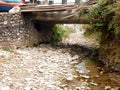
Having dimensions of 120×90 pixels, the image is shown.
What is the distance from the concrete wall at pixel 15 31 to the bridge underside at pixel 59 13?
0.52 m

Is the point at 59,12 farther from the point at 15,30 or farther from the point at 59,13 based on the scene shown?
the point at 15,30

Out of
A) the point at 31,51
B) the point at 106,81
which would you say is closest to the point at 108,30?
the point at 106,81

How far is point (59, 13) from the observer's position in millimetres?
13672

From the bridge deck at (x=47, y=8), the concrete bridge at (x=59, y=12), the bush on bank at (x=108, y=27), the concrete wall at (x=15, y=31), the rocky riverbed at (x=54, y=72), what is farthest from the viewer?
the concrete wall at (x=15, y=31)

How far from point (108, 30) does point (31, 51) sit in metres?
4.22

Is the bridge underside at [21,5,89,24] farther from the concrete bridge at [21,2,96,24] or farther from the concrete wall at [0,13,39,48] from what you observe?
the concrete wall at [0,13,39,48]

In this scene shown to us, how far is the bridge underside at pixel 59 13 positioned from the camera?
39.7 feet

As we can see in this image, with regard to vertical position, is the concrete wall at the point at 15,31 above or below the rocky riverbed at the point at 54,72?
above

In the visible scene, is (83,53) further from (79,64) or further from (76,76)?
(76,76)

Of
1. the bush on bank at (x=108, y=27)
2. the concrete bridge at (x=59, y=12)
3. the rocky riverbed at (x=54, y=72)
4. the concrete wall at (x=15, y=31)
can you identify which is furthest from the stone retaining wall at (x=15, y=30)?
the bush on bank at (x=108, y=27)

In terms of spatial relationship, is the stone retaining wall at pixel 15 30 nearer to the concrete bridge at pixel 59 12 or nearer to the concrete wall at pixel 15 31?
the concrete wall at pixel 15 31

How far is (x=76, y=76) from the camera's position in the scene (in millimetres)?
9430

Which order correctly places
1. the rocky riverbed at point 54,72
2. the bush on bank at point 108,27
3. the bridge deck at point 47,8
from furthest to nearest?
the bridge deck at point 47,8 < the bush on bank at point 108,27 < the rocky riverbed at point 54,72

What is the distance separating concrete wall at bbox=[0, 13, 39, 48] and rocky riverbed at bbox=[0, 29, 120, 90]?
2.49 ft
